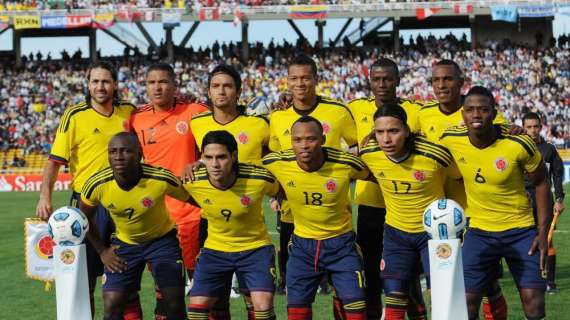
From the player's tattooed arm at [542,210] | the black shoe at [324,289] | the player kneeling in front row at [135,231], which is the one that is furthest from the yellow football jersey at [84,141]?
the black shoe at [324,289]

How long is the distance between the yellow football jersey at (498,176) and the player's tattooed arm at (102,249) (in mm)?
2649

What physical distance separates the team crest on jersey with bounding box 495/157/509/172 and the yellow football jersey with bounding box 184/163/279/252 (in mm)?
1633

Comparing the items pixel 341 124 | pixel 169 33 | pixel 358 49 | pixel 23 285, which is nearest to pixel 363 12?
pixel 358 49

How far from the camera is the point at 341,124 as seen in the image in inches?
303

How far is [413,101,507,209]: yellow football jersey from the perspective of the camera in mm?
7480

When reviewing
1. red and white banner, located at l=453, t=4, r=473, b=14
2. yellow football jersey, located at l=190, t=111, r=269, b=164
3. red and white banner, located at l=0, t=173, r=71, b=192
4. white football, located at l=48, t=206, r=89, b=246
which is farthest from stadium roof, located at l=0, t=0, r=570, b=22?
white football, located at l=48, t=206, r=89, b=246

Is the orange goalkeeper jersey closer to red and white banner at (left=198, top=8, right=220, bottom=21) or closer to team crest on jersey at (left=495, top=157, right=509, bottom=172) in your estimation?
team crest on jersey at (left=495, top=157, right=509, bottom=172)

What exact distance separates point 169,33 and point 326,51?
7412mm

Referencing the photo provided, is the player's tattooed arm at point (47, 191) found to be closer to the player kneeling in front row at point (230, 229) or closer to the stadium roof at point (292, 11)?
the player kneeling in front row at point (230, 229)

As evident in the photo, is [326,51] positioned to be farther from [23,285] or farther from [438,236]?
[438,236]

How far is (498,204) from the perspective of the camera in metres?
6.88

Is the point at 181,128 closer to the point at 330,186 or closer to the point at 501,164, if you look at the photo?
the point at 330,186

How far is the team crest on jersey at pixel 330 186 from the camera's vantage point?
270 inches

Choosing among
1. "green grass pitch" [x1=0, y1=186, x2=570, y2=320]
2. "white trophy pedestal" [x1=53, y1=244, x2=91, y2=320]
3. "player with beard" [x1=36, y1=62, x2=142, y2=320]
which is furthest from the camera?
"green grass pitch" [x1=0, y1=186, x2=570, y2=320]
